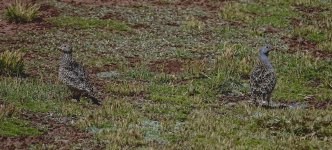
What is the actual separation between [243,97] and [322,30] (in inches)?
418

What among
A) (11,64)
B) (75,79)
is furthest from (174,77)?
(11,64)

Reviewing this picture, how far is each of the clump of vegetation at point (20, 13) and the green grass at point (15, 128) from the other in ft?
46.7

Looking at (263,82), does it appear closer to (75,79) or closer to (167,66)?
(75,79)

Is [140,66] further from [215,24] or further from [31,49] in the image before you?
[215,24]

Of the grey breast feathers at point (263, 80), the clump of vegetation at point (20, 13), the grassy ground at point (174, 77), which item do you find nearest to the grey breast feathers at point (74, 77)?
the grassy ground at point (174, 77)

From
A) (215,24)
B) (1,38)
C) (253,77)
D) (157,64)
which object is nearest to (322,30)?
(215,24)

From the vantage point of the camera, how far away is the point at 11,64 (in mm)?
22016

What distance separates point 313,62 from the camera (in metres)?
25.0

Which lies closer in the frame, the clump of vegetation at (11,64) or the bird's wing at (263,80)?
the bird's wing at (263,80)

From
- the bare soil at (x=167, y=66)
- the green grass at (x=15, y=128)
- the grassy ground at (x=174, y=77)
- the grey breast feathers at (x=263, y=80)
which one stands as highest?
the grey breast feathers at (x=263, y=80)

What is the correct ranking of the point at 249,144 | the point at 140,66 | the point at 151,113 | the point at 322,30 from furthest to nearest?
the point at 322,30, the point at 140,66, the point at 151,113, the point at 249,144

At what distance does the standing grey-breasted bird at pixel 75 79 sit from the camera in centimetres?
1852

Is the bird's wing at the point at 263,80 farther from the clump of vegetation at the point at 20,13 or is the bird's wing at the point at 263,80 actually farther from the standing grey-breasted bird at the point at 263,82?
the clump of vegetation at the point at 20,13

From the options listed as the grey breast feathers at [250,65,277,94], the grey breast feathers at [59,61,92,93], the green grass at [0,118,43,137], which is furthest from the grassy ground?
the grey breast feathers at [250,65,277,94]
